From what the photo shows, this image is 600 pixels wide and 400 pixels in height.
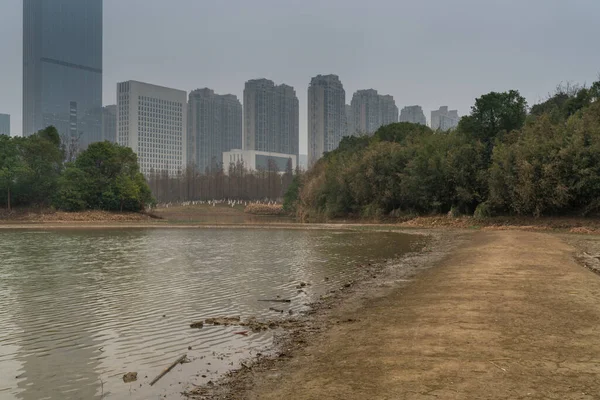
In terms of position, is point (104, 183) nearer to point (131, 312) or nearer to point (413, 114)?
point (131, 312)

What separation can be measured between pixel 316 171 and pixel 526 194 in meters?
40.4

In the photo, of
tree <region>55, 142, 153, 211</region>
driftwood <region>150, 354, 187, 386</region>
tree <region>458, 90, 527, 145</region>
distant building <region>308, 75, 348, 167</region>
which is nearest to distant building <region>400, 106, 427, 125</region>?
distant building <region>308, 75, 348, 167</region>

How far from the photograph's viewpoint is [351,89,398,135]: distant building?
7431 inches

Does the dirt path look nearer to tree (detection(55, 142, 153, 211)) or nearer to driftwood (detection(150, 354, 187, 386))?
driftwood (detection(150, 354, 187, 386))

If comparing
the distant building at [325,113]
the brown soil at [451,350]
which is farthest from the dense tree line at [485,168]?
the distant building at [325,113]

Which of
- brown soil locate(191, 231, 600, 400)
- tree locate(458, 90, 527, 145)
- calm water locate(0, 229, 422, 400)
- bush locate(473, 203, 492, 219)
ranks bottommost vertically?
calm water locate(0, 229, 422, 400)

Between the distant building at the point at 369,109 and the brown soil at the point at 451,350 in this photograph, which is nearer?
the brown soil at the point at 451,350

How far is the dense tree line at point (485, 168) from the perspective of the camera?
38.2 m

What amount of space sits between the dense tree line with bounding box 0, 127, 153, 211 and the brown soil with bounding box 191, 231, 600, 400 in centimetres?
6141

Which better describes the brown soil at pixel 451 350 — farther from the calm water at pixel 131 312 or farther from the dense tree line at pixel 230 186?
the dense tree line at pixel 230 186

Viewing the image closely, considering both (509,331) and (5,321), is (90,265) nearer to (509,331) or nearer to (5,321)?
(5,321)

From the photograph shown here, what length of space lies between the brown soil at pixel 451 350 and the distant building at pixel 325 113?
17479 centimetres

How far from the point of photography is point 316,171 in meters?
76.4

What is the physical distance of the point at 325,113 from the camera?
186375 millimetres
